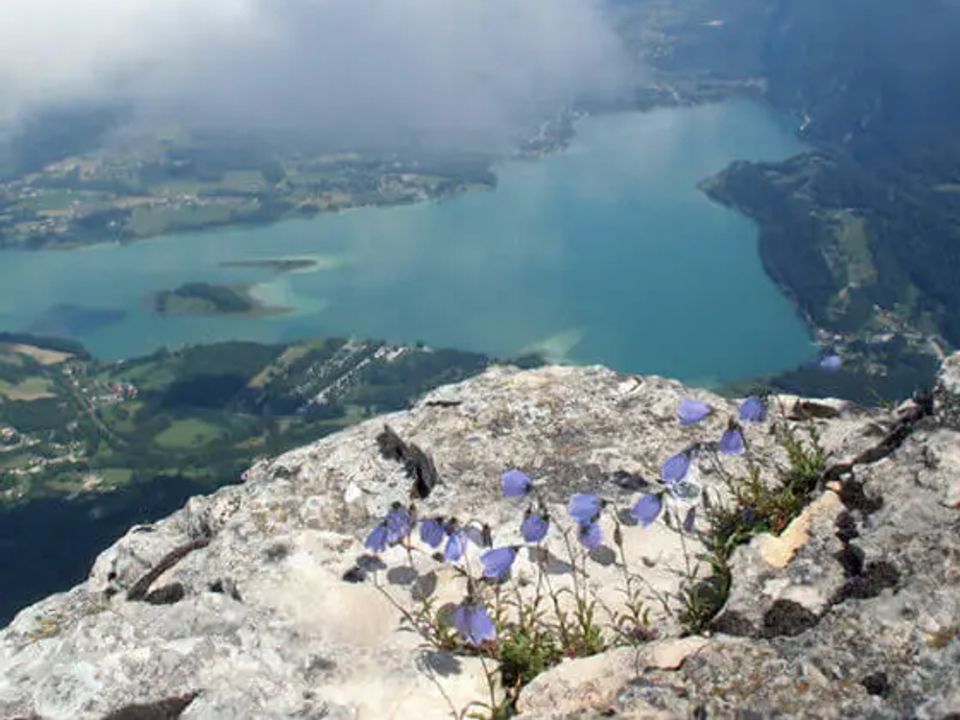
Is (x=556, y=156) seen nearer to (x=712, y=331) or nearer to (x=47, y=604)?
(x=712, y=331)

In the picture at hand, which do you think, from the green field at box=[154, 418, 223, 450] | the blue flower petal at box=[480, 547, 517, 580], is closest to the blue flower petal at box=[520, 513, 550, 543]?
the blue flower petal at box=[480, 547, 517, 580]

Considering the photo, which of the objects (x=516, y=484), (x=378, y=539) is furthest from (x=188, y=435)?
(x=516, y=484)

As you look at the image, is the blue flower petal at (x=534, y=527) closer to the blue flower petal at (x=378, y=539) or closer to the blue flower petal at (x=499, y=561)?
the blue flower petal at (x=499, y=561)

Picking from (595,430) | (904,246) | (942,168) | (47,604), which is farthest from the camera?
(942,168)

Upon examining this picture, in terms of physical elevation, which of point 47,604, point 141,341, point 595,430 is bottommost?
point 141,341

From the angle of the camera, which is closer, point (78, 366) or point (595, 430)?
point (595, 430)

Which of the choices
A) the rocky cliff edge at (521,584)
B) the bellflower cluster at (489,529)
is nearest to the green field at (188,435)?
the rocky cliff edge at (521,584)

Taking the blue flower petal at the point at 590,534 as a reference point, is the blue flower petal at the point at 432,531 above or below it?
above

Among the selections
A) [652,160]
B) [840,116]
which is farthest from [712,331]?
[840,116]
